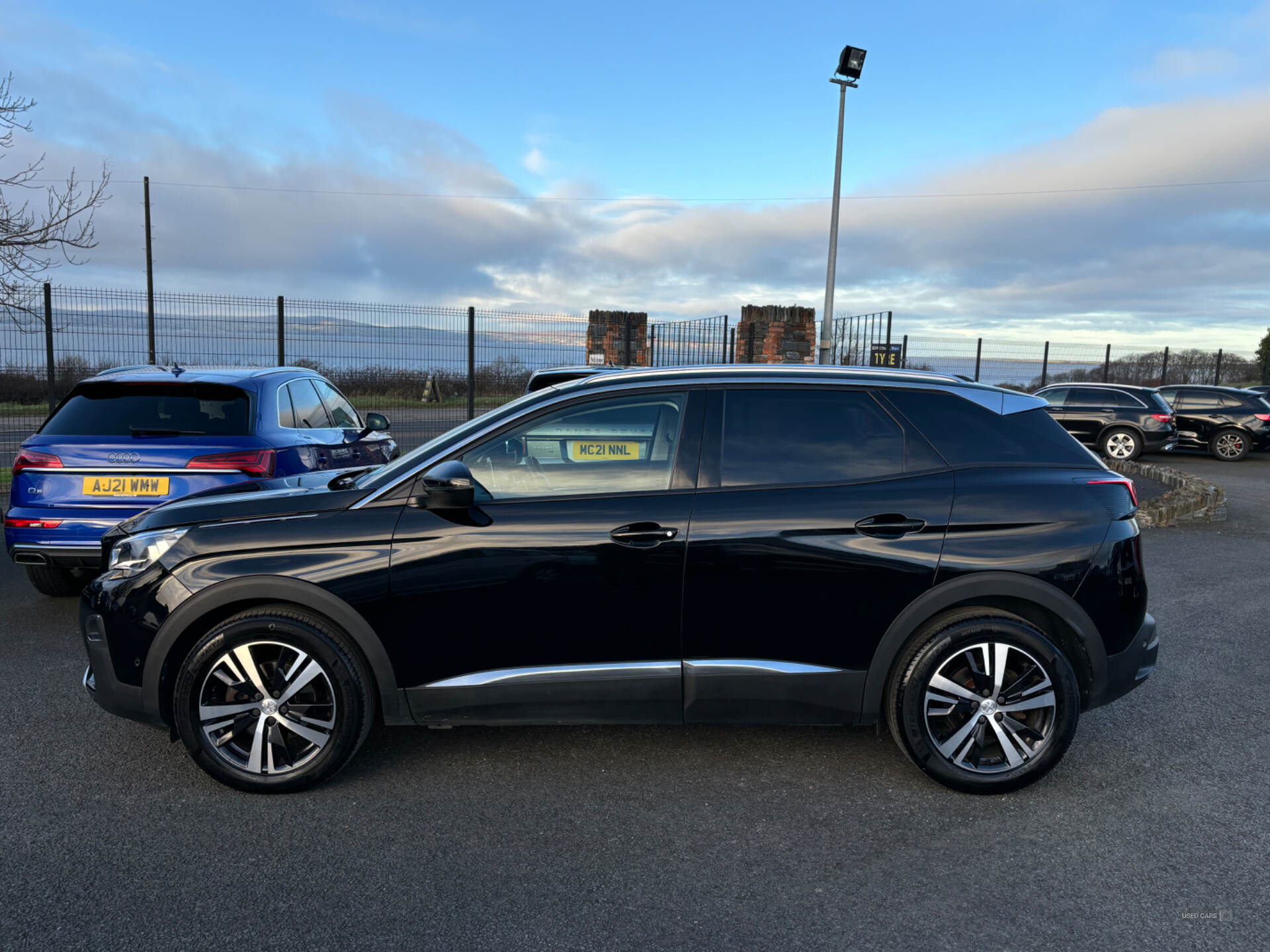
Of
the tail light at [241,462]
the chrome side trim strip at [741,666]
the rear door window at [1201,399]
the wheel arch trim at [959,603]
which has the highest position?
the rear door window at [1201,399]

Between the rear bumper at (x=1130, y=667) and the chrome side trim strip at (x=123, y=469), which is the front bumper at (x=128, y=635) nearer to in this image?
the chrome side trim strip at (x=123, y=469)

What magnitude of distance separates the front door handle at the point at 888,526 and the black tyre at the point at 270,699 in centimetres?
209

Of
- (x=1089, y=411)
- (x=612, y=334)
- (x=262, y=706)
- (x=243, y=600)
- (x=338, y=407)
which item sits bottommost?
(x=262, y=706)

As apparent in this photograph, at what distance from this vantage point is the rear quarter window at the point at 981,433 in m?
3.64

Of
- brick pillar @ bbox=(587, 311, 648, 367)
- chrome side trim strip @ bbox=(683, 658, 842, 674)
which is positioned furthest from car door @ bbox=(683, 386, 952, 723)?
brick pillar @ bbox=(587, 311, 648, 367)

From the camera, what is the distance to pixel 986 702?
11.4ft

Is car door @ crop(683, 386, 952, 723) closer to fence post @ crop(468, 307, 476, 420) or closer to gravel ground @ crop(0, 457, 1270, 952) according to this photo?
gravel ground @ crop(0, 457, 1270, 952)

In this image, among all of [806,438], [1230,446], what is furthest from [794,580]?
[1230,446]

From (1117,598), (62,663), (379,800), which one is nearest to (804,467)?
(1117,598)

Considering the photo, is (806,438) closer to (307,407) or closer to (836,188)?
(307,407)

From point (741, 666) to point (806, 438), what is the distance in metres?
0.98

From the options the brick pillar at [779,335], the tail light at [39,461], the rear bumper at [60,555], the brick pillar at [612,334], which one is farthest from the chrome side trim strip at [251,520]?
the brick pillar at [779,335]

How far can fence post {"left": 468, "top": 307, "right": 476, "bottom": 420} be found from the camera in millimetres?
14648

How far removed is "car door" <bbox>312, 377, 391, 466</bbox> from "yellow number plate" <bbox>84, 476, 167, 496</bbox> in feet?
4.40
